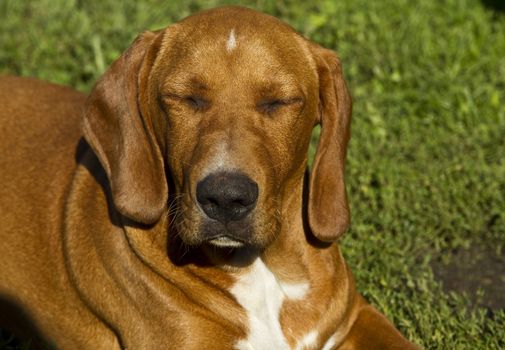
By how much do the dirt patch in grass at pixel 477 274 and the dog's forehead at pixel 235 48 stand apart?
1.86 metres

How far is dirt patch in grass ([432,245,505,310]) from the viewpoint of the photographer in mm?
6196

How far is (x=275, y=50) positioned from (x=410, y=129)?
10.1 feet

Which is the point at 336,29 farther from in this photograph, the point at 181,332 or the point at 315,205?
the point at 181,332

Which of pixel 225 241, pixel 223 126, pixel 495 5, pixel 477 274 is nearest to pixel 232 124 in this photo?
pixel 223 126

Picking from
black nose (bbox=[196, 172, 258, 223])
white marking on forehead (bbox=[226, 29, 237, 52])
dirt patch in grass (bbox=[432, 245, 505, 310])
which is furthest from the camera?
dirt patch in grass (bbox=[432, 245, 505, 310])

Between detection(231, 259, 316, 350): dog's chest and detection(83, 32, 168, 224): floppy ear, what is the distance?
1.77 ft

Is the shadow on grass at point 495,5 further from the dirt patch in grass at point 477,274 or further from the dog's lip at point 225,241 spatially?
the dog's lip at point 225,241

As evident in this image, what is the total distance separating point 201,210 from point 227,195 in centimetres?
18

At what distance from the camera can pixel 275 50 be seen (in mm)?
4977

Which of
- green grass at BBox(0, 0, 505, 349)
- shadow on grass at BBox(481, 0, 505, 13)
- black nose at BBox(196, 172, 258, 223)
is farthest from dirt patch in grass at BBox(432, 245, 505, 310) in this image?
shadow on grass at BBox(481, 0, 505, 13)

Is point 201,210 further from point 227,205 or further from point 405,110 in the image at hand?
point 405,110

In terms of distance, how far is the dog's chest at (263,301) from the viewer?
202 inches

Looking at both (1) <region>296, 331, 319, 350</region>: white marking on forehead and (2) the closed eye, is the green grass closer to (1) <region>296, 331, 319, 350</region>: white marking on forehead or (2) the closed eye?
(1) <region>296, 331, 319, 350</region>: white marking on forehead

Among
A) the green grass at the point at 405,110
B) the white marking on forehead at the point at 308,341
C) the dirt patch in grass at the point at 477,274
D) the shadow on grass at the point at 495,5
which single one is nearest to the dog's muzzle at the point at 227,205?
the white marking on forehead at the point at 308,341
